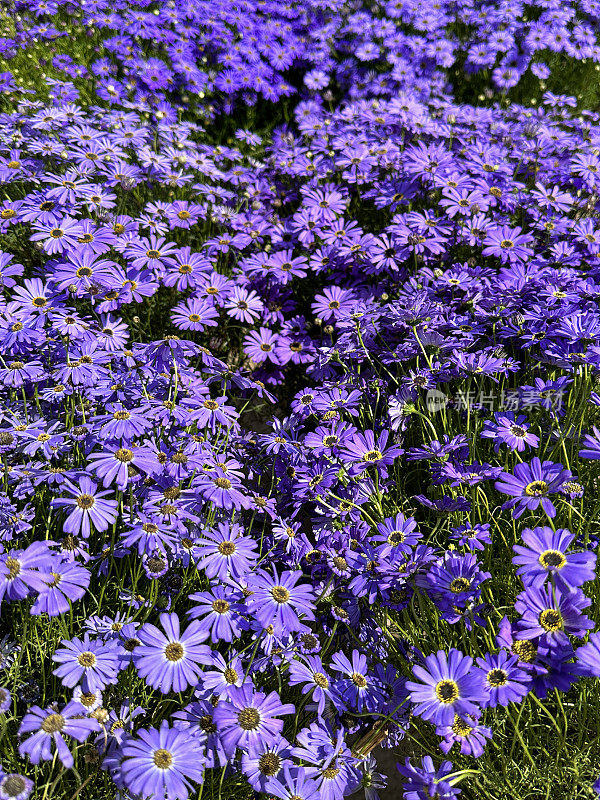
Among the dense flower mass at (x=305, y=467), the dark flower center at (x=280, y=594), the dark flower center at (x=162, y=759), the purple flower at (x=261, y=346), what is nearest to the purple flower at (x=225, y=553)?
the dense flower mass at (x=305, y=467)

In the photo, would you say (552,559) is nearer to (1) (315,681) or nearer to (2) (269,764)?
(1) (315,681)

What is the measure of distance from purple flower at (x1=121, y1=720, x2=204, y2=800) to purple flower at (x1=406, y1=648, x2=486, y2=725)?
509 millimetres

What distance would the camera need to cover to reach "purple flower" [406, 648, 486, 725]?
1.33m

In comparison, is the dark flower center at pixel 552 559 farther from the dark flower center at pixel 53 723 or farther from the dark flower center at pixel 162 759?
the dark flower center at pixel 53 723

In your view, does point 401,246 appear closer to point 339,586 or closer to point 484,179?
point 484,179

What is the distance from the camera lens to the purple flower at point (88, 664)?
1.54 meters

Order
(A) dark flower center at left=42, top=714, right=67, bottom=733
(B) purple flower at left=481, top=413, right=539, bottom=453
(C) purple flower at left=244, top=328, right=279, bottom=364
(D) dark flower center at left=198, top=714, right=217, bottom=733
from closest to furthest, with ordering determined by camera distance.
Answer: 1. (A) dark flower center at left=42, top=714, right=67, bottom=733
2. (D) dark flower center at left=198, top=714, right=217, bottom=733
3. (B) purple flower at left=481, top=413, right=539, bottom=453
4. (C) purple flower at left=244, top=328, right=279, bottom=364

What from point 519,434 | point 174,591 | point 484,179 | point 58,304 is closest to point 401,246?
point 484,179

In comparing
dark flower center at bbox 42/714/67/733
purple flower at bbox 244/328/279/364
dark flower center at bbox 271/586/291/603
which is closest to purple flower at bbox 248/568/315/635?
dark flower center at bbox 271/586/291/603

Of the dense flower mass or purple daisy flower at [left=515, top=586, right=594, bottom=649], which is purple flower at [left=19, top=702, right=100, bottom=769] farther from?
purple daisy flower at [left=515, top=586, right=594, bottom=649]

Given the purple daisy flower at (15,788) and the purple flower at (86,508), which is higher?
the purple flower at (86,508)

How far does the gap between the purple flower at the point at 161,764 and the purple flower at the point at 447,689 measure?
509 millimetres

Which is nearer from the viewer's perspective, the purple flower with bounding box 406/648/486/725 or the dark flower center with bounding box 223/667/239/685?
the purple flower with bounding box 406/648/486/725

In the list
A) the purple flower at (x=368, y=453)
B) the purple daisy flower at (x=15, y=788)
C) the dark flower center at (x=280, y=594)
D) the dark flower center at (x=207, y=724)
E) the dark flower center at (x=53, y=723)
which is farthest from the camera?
the purple flower at (x=368, y=453)
